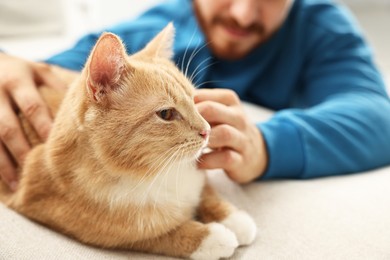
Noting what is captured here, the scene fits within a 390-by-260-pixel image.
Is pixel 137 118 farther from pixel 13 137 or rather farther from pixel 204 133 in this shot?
pixel 13 137

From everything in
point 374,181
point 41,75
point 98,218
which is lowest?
point 374,181

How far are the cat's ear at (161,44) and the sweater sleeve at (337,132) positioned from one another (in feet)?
1.08

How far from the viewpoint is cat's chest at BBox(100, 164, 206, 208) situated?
2.46 feet

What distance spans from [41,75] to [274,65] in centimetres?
87

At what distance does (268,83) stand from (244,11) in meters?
0.31

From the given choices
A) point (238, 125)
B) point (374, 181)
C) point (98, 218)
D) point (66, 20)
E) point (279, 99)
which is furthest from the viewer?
point (66, 20)

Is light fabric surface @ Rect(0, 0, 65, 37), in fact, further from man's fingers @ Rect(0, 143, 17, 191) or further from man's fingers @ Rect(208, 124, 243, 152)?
man's fingers @ Rect(208, 124, 243, 152)

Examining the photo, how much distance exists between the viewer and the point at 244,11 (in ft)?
4.26

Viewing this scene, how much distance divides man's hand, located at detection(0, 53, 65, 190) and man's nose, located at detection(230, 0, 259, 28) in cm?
72

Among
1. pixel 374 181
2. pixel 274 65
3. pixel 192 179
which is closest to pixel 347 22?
pixel 274 65

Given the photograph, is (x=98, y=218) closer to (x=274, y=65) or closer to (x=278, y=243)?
(x=278, y=243)

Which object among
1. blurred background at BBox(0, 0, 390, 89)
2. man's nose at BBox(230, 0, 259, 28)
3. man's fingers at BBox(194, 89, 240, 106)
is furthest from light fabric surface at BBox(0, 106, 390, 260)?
blurred background at BBox(0, 0, 390, 89)

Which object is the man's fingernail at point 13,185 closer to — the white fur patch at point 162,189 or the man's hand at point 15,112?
the man's hand at point 15,112

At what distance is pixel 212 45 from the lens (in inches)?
58.1
